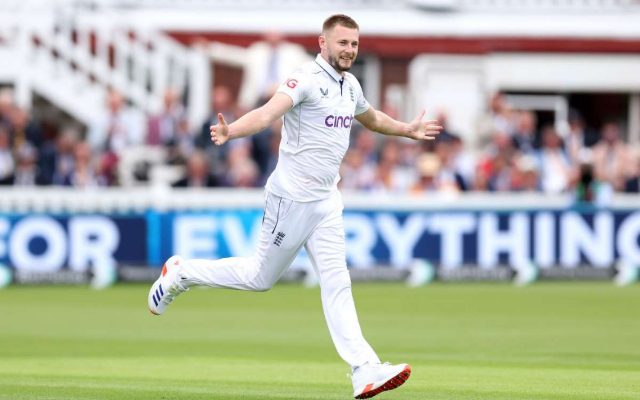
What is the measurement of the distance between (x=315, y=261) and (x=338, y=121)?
84 centimetres

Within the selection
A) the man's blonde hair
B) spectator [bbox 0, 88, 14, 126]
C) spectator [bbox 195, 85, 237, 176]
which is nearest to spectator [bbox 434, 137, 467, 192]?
spectator [bbox 195, 85, 237, 176]

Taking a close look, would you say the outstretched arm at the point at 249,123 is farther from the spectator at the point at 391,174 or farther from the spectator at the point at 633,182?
the spectator at the point at 633,182

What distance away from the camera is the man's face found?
9.16 m

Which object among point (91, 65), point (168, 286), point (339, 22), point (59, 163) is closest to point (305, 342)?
point (168, 286)

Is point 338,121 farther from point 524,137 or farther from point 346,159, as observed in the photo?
point 524,137

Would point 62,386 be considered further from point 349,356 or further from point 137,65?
point 137,65

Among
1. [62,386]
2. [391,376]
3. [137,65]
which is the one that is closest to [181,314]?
[62,386]

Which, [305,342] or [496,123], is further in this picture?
[496,123]

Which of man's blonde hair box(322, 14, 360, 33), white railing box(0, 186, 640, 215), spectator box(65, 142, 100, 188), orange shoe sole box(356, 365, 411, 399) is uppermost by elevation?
man's blonde hair box(322, 14, 360, 33)

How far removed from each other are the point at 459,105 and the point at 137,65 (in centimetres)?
535

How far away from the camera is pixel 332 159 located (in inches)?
369

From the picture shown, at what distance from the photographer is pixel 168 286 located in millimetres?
10016

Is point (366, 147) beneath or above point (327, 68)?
beneath

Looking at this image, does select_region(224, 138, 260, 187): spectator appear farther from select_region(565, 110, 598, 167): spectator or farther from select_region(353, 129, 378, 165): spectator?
select_region(565, 110, 598, 167): spectator
